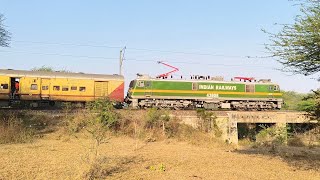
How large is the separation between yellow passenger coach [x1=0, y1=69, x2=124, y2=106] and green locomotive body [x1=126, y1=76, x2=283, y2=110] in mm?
2148

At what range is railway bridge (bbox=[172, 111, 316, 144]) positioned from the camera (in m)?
24.4

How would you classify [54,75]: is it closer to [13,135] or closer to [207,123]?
[207,123]

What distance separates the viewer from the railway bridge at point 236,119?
24359 mm

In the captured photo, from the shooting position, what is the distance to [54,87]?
88.1 feet

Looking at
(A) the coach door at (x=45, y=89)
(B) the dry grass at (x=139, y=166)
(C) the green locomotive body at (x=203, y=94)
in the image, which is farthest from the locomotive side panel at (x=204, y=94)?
(B) the dry grass at (x=139, y=166)

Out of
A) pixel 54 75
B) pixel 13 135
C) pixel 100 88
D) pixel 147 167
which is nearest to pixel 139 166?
pixel 147 167

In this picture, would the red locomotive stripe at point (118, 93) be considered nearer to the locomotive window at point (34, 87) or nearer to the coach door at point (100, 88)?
the coach door at point (100, 88)

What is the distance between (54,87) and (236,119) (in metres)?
15.1

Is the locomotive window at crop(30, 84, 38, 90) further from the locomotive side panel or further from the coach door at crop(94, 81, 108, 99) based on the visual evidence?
the locomotive side panel

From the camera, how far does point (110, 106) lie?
17.3 m

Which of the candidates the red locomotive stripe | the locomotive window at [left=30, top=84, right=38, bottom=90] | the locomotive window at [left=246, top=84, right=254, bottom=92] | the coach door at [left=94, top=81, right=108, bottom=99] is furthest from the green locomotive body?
the locomotive window at [left=30, top=84, right=38, bottom=90]

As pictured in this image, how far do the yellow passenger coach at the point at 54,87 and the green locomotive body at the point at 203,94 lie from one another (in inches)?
84.6

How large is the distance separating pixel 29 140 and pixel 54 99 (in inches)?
530

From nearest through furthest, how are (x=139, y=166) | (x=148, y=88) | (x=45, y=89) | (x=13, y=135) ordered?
(x=139, y=166) < (x=13, y=135) < (x=45, y=89) < (x=148, y=88)
